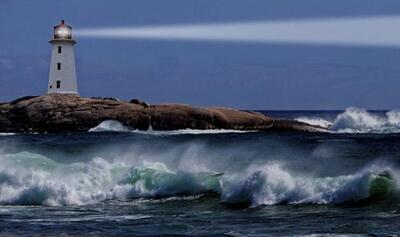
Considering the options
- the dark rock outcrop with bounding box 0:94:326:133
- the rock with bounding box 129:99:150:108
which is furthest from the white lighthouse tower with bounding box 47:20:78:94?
the rock with bounding box 129:99:150:108

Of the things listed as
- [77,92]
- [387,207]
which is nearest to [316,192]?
[387,207]

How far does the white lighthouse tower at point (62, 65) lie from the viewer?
6075 cm

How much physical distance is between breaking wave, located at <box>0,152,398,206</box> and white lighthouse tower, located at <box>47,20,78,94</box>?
33.3 meters

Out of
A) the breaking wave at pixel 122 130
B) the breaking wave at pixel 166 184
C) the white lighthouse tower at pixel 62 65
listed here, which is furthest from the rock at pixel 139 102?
the breaking wave at pixel 166 184

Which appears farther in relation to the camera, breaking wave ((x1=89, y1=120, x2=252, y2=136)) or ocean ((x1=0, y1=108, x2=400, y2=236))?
breaking wave ((x1=89, y1=120, x2=252, y2=136))

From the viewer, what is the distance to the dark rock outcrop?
186 ft

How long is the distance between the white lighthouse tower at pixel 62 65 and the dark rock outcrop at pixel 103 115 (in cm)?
205

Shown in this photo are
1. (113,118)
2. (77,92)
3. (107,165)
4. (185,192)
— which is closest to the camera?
(185,192)

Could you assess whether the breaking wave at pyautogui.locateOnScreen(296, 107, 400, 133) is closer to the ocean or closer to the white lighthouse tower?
the white lighthouse tower

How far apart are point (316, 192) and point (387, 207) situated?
7.53ft

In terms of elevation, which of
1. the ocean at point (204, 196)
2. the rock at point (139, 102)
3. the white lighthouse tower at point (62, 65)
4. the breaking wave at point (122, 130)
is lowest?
the ocean at point (204, 196)

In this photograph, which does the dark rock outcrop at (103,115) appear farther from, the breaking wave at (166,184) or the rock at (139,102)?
the breaking wave at (166,184)

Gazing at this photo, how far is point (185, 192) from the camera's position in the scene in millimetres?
23891

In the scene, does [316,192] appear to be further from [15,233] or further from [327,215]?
[15,233]
